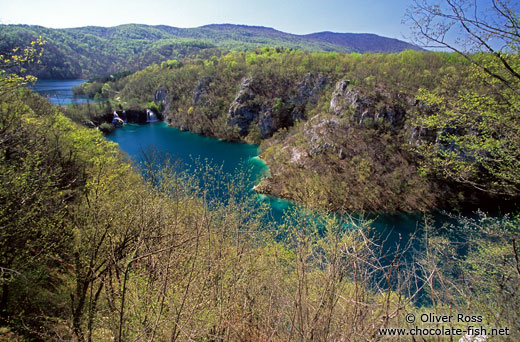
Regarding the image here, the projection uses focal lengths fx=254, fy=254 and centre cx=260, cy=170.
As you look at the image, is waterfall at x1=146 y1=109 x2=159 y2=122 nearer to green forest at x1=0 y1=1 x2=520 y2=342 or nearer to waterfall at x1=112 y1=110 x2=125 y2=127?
green forest at x1=0 y1=1 x2=520 y2=342

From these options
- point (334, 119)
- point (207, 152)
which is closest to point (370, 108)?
point (334, 119)

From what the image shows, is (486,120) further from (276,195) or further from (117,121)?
(117,121)

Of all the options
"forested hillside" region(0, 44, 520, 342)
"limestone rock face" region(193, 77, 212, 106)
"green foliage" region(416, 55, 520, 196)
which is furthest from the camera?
"limestone rock face" region(193, 77, 212, 106)

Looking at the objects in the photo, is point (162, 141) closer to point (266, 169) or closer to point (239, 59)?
point (266, 169)

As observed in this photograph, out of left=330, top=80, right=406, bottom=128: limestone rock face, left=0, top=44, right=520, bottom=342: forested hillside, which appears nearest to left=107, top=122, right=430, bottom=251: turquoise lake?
left=330, top=80, right=406, bottom=128: limestone rock face

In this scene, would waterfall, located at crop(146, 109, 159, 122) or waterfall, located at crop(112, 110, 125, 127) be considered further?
waterfall, located at crop(146, 109, 159, 122)

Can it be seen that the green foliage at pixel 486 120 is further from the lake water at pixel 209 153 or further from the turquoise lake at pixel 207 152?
the lake water at pixel 209 153
